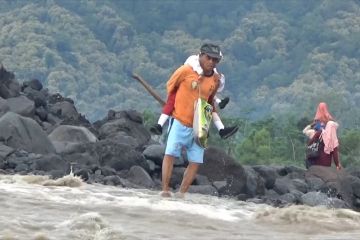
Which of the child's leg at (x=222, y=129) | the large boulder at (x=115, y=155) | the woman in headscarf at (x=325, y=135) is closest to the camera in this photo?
the child's leg at (x=222, y=129)

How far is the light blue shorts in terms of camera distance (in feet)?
29.7

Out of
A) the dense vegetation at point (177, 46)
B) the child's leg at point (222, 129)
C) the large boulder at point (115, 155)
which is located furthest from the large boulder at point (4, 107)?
the dense vegetation at point (177, 46)

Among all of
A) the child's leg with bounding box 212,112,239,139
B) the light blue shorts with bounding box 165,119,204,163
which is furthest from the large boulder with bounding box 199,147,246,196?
the light blue shorts with bounding box 165,119,204,163

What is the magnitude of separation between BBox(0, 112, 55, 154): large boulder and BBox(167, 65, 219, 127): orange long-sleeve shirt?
4.99 meters

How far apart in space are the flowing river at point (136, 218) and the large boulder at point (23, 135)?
14.2ft

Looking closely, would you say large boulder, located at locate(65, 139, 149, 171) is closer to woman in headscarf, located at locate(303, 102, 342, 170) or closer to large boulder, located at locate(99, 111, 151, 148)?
large boulder, located at locate(99, 111, 151, 148)

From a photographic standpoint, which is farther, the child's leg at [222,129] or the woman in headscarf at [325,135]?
the woman in headscarf at [325,135]

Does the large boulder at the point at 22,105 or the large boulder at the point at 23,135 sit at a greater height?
the large boulder at the point at 22,105

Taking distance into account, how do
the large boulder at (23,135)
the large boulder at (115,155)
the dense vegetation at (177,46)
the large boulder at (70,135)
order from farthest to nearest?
1. the dense vegetation at (177,46)
2. the large boulder at (70,135)
3. the large boulder at (23,135)
4. the large boulder at (115,155)

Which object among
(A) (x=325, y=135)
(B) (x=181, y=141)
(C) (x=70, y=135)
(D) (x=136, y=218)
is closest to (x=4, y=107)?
(C) (x=70, y=135)

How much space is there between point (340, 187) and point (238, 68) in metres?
56.9

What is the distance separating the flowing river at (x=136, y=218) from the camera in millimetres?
6551

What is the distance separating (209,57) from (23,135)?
5.37m

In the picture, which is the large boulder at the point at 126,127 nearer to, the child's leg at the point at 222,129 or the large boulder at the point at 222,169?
the large boulder at the point at 222,169
